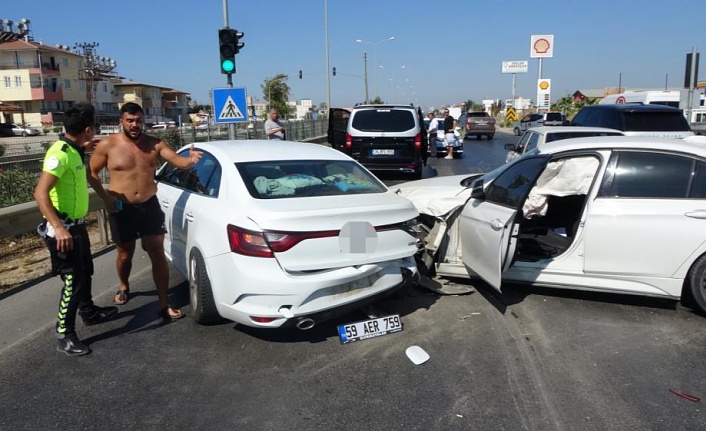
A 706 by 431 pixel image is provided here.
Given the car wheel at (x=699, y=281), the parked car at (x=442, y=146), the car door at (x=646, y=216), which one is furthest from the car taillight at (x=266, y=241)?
the parked car at (x=442, y=146)

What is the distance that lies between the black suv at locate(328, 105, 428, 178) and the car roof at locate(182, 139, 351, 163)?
25.1 feet

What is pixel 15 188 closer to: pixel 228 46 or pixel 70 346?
pixel 228 46

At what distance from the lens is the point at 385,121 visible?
1345 cm

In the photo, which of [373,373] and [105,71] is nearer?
[373,373]

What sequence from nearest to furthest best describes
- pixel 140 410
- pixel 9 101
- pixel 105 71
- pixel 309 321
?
1. pixel 140 410
2. pixel 309 321
3. pixel 9 101
4. pixel 105 71

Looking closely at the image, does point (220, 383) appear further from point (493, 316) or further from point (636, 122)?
point (636, 122)

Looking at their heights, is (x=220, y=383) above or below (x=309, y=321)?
below

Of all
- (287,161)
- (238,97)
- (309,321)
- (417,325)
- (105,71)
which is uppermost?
(105,71)

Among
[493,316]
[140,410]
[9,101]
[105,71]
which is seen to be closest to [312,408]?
[140,410]

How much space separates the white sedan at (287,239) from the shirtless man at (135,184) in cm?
27

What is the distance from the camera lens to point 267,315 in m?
3.91

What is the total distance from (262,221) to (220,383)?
112cm

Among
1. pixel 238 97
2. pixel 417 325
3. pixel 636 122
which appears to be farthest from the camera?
pixel 238 97

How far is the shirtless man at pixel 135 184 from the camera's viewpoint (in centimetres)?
462
